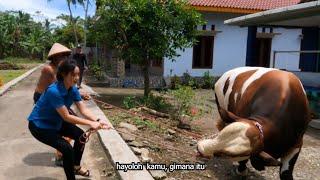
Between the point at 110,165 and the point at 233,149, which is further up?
the point at 233,149

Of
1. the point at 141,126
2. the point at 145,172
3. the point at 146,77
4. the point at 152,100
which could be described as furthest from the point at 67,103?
the point at 146,77

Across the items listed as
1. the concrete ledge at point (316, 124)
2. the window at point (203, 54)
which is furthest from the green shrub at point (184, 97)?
the window at point (203, 54)

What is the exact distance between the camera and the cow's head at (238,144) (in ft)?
13.0

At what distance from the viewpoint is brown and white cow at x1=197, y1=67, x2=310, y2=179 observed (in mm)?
4027

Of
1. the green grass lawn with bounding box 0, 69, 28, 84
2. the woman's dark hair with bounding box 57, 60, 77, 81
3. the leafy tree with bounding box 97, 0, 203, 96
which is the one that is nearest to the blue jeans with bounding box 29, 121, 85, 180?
the woman's dark hair with bounding box 57, 60, 77, 81

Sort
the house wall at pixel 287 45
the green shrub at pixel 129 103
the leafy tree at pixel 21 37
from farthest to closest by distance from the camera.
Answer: the leafy tree at pixel 21 37 → the house wall at pixel 287 45 → the green shrub at pixel 129 103

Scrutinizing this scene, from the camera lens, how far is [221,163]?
6777mm

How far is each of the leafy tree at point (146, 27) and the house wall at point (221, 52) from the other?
6300mm

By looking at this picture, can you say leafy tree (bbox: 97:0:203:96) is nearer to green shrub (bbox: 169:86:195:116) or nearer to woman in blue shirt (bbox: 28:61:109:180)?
green shrub (bbox: 169:86:195:116)

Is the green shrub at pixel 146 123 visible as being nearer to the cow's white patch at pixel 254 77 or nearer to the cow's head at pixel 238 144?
the cow's white patch at pixel 254 77

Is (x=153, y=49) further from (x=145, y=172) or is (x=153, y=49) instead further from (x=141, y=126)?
(x=145, y=172)

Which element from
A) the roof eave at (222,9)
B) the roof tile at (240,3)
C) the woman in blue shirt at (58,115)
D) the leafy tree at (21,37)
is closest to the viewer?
the woman in blue shirt at (58,115)

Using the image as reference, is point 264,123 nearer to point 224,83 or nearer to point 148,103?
point 224,83

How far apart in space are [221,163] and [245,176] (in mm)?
695
